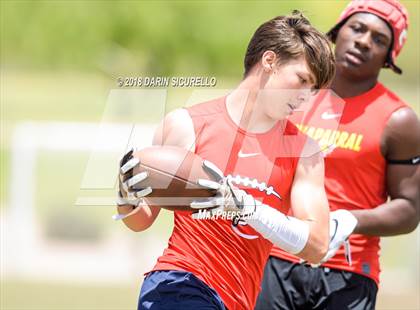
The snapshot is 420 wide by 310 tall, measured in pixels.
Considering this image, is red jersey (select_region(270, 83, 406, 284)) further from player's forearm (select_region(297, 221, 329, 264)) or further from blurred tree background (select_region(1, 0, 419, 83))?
blurred tree background (select_region(1, 0, 419, 83))

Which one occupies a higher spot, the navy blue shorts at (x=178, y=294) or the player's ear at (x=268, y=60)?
the player's ear at (x=268, y=60)

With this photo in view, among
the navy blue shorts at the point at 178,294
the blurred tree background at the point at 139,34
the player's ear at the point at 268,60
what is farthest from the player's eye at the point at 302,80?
the blurred tree background at the point at 139,34

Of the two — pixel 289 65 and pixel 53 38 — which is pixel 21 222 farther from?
pixel 289 65

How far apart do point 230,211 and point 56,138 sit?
33.5 ft

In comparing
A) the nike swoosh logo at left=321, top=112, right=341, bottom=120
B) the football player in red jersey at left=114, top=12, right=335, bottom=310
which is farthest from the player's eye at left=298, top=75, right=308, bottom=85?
the nike swoosh logo at left=321, top=112, right=341, bottom=120

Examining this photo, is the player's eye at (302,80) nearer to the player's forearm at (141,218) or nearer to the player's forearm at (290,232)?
the player's forearm at (290,232)

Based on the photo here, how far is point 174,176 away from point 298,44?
0.70m

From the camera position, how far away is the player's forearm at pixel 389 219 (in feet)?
14.6

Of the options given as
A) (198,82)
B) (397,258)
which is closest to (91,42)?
(397,258)

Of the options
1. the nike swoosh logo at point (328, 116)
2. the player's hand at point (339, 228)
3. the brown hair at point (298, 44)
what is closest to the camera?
the brown hair at point (298, 44)

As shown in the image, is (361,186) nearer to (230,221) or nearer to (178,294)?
(230,221)

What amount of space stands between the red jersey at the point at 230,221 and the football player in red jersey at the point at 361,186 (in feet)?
2.87

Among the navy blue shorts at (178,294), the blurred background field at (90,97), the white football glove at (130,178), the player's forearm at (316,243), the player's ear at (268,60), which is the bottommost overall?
the navy blue shorts at (178,294)

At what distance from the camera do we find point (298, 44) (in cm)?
357
